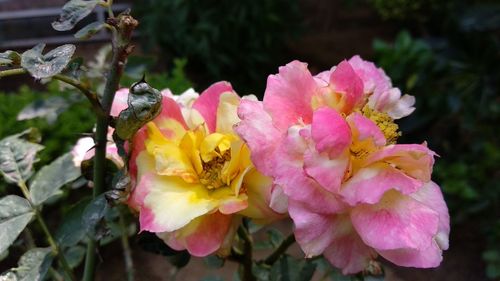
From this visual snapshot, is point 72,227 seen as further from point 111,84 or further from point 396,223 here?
point 396,223

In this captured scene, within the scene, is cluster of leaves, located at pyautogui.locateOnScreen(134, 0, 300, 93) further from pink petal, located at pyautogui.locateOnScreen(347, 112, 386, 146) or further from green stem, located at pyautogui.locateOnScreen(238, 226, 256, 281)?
pink petal, located at pyautogui.locateOnScreen(347, 112, 386, 146)

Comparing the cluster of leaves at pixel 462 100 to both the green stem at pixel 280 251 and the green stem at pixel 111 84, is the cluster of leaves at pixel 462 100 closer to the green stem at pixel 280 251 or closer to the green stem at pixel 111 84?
the green stem at pixel 280 251

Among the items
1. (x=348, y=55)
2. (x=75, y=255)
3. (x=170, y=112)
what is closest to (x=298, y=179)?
(x=170, y=112)

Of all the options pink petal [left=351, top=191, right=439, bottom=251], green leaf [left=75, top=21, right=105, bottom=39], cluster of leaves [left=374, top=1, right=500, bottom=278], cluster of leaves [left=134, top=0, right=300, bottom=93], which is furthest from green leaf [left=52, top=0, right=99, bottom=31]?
cluster of leaves [left=134, top=0, right=300, bottom=93]


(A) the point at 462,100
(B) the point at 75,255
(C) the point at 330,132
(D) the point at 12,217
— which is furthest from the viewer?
A: (A) the point at 462,100

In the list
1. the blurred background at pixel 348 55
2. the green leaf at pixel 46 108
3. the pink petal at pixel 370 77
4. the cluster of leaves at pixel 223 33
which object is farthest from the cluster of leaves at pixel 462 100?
the pink petal at pixel 370 77

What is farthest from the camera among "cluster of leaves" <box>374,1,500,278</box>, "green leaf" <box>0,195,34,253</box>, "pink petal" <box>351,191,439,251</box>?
"cluster of leaves" <box>374,1,500,278</box>
